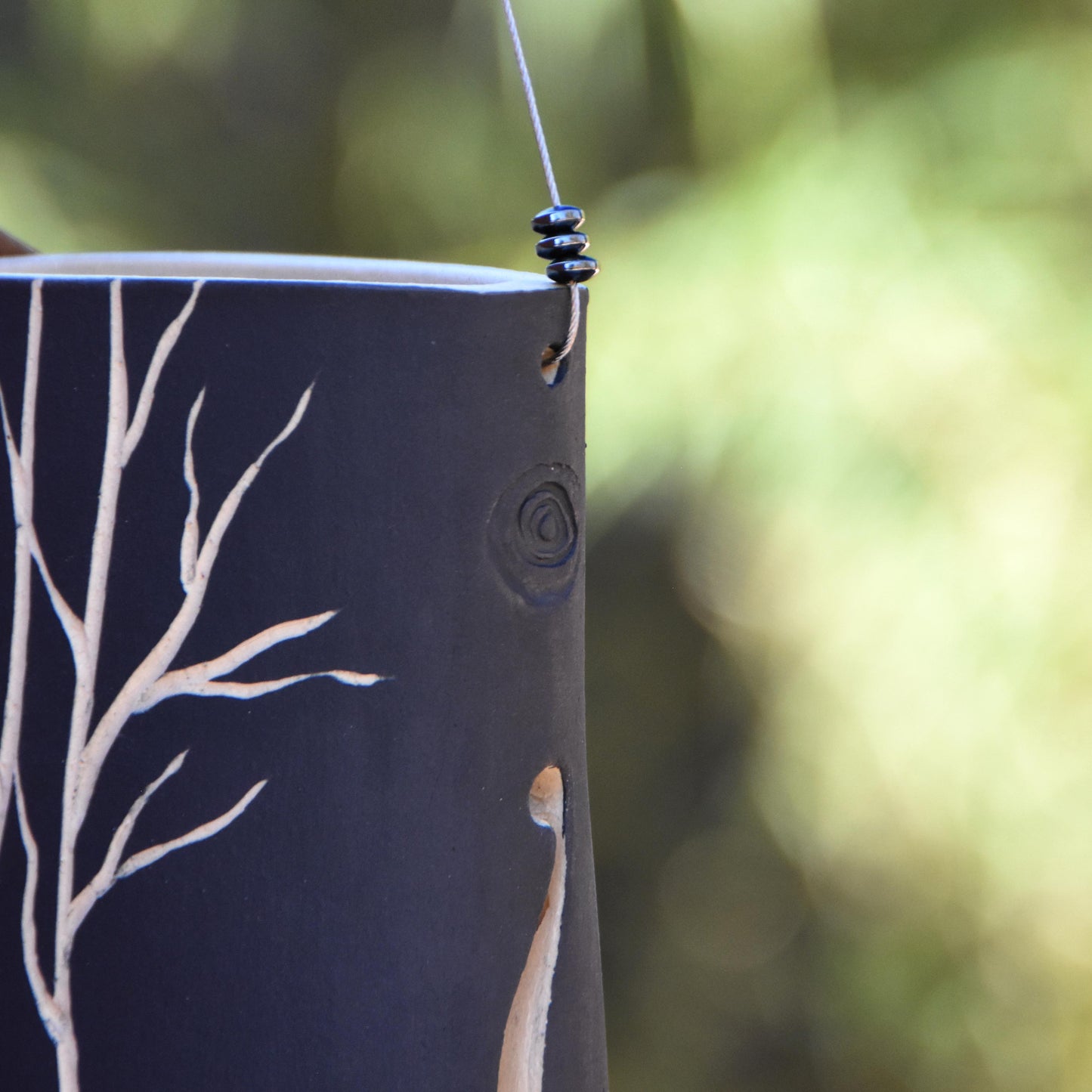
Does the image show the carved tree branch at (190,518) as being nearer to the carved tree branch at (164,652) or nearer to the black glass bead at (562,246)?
the carved tree branch at (164,652)

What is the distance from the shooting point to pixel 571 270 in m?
0.46

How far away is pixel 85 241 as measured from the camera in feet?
4.31

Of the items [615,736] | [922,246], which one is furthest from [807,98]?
[615,736]

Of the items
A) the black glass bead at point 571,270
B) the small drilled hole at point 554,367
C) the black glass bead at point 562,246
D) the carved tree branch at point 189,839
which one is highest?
the black glass bead at point 562,246

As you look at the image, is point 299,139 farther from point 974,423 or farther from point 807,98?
point 974,423

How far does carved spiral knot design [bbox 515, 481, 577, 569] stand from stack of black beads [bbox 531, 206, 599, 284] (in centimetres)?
8

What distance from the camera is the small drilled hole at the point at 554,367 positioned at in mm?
467

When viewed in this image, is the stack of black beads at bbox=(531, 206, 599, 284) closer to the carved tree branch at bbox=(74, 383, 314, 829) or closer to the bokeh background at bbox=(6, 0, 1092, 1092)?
the carved tree branch at bbox=(74, 383, 314, 829)

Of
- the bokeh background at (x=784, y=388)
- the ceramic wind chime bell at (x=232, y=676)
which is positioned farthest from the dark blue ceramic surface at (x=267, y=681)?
the bokeh background at (x=784, y=388)

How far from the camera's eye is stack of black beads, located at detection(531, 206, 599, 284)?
46cm

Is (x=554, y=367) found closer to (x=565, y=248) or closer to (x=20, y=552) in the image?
(x=565, y=248)

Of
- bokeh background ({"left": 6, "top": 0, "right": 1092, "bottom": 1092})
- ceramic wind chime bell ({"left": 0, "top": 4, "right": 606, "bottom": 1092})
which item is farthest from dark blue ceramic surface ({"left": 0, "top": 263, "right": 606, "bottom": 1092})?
bokeh background ({"left": 6, "top": 0, "right": 1092, "bottom": 1092})

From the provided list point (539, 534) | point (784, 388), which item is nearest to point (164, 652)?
point (539, 534)

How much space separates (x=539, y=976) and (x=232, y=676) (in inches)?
6.9
